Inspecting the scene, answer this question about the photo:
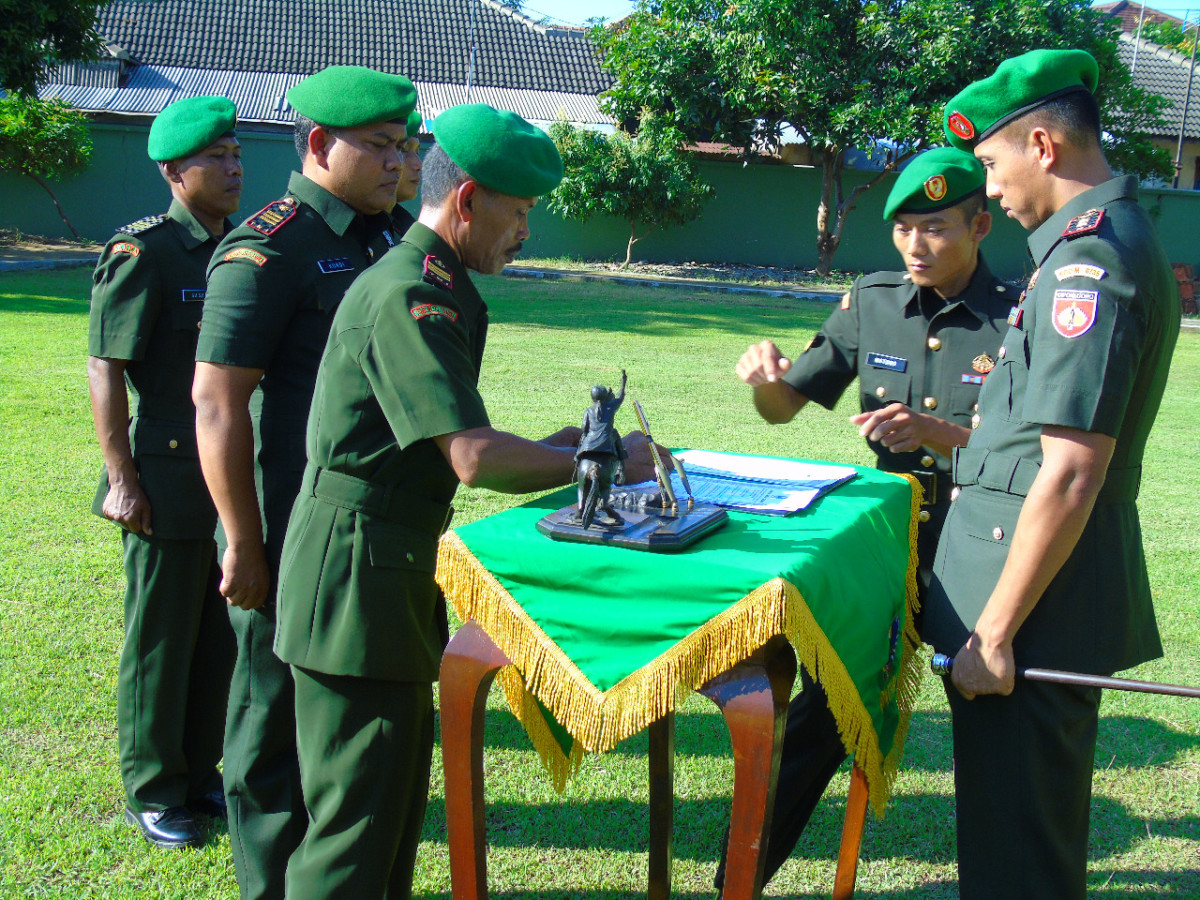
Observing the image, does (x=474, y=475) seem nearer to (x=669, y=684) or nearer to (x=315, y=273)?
(x=669, y=684)

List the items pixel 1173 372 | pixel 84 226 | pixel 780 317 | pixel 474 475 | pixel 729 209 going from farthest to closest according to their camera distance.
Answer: pixel 729 209 → pixel 84 226 → pixel 780 317 → pixel 1173 372 → pixel 474 475

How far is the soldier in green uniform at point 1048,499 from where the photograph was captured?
1.96 metres

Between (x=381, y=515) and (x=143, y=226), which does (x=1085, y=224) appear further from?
(x=143, y=226)

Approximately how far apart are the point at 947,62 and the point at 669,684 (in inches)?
789

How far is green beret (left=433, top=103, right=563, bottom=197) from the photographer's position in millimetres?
1995

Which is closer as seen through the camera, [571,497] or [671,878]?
[571,497]

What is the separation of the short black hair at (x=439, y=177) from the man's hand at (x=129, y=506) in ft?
4.69

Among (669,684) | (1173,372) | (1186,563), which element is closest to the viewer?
(669,684)

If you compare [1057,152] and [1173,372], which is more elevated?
[1057,152]

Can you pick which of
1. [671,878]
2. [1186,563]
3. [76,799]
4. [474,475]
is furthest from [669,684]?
[1186,563]

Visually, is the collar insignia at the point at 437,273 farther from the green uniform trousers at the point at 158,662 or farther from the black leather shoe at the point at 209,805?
the black leather shoe at the point at 209,805

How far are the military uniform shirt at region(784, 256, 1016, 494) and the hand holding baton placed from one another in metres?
0.81

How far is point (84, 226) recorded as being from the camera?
69.2 feet

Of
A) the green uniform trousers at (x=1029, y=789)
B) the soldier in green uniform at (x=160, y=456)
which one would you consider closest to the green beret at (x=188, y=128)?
the soldier in green uniform at (x=160, y=456)
